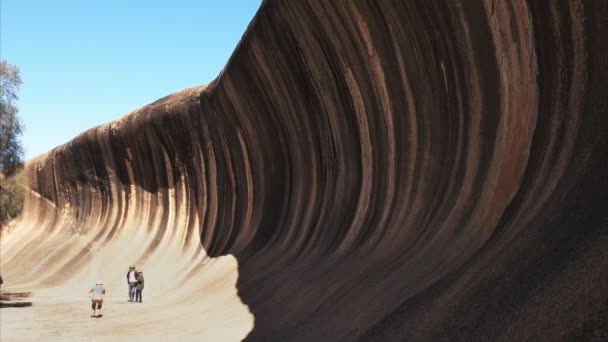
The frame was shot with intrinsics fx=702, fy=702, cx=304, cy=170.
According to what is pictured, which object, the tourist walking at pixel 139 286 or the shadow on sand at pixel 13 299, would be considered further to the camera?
the shadow on sand at pixel 13 299

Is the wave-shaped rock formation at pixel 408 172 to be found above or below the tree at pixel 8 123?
below

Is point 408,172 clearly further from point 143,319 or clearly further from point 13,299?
point 13,299

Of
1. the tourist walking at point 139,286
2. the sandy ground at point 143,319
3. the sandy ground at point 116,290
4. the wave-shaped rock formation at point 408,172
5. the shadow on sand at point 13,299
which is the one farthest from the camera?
the shadow on sand at point 13,299

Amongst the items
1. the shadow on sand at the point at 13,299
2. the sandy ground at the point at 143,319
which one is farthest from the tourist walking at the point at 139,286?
the shadow on sand at the point at 13,299

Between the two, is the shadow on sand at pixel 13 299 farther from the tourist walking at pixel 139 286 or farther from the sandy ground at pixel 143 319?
the tourist walking at pixel 139 286

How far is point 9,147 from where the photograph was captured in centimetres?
1800

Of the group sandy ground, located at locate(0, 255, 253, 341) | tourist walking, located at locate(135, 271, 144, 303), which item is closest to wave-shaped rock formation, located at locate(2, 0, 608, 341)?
sandy ground, located at locate(0, 255, 253, 341)

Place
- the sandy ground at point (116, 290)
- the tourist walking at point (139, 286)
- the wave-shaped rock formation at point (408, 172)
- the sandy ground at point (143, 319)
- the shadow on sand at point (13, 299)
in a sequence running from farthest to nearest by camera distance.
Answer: the shadow on sand at point (13, 299)
the tourist walking at point (139, 286)
the sandy ground at point (116, 290)
the sandy ground at point (143, 319)
the wave-shaped rock formation at point (408, 172)

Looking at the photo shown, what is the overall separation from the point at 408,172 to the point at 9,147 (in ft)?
40.3

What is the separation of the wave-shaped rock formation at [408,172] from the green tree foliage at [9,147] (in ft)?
14.2

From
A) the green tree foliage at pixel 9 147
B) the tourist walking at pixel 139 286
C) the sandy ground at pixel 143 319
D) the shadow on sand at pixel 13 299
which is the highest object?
the green tree foliage at pixel 9 147

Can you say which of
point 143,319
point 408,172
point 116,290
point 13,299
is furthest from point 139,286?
point 408,172

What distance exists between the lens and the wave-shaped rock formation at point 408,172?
461 cm

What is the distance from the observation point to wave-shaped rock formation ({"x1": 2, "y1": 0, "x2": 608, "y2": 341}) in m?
4.61
